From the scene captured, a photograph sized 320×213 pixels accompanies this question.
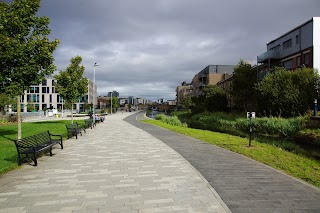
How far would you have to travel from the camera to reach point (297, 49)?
32.4 m

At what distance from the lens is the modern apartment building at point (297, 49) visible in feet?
96.7

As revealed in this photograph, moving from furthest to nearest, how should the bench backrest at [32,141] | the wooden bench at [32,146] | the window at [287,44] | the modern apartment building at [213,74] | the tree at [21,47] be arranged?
1. the modern apartment building at [213,74]
2. the window at [287,44]
3. the tree at [21,47]
4. the bench backrest at [32,141]
5. the wooden bench at [32,146]

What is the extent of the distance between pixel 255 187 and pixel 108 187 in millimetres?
3367

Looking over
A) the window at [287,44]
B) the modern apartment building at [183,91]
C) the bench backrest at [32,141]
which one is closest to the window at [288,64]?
the window at [287,44]

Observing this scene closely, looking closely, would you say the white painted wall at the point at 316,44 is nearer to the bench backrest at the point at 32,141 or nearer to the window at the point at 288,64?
the window at the point at 288,64

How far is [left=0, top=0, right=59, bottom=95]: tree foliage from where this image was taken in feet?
33.3

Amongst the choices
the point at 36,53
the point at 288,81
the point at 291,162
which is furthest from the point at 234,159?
the point at 288,81

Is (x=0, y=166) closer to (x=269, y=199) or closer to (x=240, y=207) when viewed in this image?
(x=240, y=207)

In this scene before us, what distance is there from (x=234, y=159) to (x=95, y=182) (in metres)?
5.12

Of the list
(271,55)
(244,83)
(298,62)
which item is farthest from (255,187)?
(244,83)

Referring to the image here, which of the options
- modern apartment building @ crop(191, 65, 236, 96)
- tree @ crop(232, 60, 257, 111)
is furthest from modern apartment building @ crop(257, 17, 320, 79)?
modern apartment building @ crop(191, 65, 236, 96)

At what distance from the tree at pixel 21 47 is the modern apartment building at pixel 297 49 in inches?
1156

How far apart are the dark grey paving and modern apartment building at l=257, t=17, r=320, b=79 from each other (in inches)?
1055

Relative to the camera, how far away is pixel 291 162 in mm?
9281
